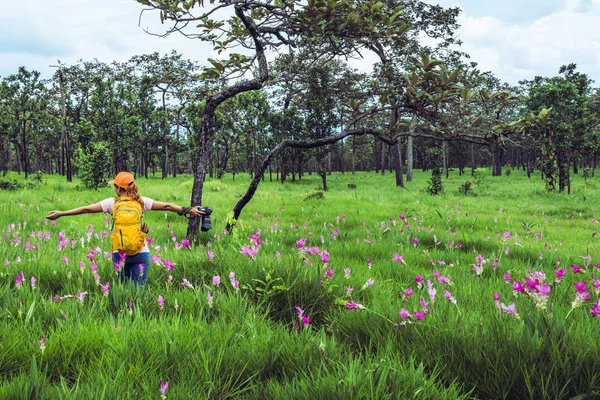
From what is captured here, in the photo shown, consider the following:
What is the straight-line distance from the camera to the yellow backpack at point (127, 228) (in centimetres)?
304

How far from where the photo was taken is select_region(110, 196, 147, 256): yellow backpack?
3.04 metres

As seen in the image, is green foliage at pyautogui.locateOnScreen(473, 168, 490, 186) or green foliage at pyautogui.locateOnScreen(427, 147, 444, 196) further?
green foliage at pyautogui.locateOnScreen(473, 168, 490, 186)

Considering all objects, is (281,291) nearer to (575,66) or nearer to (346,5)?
(346,5)

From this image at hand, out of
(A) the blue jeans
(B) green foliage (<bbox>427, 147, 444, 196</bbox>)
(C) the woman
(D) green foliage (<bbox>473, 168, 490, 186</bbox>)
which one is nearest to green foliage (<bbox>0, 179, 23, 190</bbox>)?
(C) the woman

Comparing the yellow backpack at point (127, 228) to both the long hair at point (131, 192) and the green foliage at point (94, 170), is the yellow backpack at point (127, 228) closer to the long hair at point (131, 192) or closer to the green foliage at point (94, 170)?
the long hair at point (131, 192)

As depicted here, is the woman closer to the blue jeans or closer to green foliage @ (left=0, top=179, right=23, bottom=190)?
the blue jeans

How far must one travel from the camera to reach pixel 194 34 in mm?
4621

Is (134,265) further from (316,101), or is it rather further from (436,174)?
(316,101)

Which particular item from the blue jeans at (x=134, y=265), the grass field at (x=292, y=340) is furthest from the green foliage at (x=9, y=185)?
the blue jeans at (x=134, y=265)

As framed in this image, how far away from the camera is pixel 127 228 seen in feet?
10.0

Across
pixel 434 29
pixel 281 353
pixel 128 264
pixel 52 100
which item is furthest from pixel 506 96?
pixel 52 100

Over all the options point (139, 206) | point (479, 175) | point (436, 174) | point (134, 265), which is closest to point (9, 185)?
point (134, 265)

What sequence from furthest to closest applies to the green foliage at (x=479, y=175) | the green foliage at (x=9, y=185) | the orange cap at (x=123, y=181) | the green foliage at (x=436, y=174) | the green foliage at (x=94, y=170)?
the green foliage at (x=479, y=175), the green foliage at (x=436, y=174), the green foliage at (x=94, y=170), the green foliage at (x=9, y=185), the orange cap at (x=123, y=181)

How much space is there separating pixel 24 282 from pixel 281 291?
7.27ft
